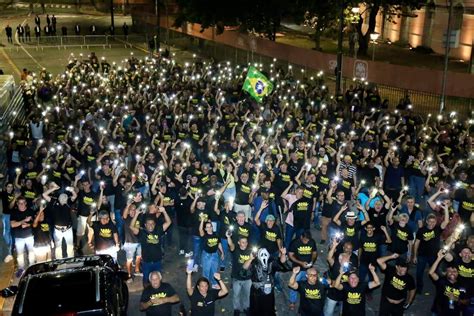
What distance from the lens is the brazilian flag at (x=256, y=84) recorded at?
725 inches

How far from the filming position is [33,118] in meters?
16.5

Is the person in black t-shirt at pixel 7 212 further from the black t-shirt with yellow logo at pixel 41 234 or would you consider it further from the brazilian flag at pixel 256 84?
Answer: the brazilian flag at pixel 256 84

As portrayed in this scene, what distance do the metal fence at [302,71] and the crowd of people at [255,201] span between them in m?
4.93

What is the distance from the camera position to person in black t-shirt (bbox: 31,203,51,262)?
10133mm

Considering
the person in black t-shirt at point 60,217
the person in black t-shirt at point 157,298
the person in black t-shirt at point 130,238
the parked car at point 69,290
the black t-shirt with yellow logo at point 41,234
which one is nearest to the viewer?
the parked car at point 69,290

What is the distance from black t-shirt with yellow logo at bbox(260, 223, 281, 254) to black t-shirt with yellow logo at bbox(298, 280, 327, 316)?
134 cm

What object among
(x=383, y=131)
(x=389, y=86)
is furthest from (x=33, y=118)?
(x=389, y=86)

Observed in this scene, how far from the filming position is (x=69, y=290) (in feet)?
23.9

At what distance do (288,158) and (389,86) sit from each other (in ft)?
38.5

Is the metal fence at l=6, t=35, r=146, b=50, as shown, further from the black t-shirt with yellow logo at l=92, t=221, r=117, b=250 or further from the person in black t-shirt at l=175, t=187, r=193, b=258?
the black t-shirt with yellow logo at l=92, t=221, r=117, b=250

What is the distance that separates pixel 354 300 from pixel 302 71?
20018 millimetres

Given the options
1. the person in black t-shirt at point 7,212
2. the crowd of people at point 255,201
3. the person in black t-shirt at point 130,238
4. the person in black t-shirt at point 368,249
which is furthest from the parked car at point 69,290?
the person in black t-shirt at point 368,249

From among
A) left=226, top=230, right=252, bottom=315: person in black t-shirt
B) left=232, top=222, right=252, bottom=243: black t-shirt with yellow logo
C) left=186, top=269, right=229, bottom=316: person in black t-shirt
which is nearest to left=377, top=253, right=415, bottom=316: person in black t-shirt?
left=226, top=230, right=252, bottom=315: person in black t-shirt

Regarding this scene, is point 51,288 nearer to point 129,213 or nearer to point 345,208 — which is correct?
point 129,213
